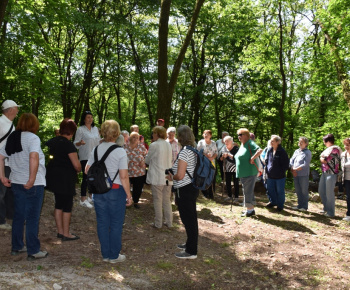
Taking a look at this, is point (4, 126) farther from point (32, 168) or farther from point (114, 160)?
point (114, 160)

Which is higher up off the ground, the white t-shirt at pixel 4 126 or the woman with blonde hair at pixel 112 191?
the white t-shirt at pixel 4 126

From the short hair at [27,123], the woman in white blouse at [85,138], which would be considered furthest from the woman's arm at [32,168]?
the woman in white blouse at [85,138]

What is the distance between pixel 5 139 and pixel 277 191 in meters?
6.68

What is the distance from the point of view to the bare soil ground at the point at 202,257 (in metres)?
4.32

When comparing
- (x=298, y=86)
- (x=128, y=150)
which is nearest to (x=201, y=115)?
(x=298, y=86)

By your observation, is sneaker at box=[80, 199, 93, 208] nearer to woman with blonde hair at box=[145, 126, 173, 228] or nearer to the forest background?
woman with blonde hair at box=[145, 126, 173, 228]

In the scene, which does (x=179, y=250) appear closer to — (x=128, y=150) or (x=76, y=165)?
(x=76, y=165)

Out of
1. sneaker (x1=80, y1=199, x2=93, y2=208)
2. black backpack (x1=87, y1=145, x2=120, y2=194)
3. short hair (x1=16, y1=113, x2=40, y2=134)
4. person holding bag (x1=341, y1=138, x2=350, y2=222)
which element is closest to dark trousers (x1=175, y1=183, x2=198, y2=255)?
black backpack (x1=87, y1=145, x2=120, y2=194)

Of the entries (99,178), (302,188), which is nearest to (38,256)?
(99,178)

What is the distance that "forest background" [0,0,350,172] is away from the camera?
10438mm

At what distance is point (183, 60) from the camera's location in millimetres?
20000

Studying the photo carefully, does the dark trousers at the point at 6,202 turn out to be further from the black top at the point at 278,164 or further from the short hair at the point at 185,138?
the black top at the point at 278,164

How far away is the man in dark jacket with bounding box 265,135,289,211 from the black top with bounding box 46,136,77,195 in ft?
18.0

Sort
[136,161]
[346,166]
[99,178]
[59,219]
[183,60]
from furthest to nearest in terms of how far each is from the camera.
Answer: [183,60] → [346,166] → [136,161] → [59,219] → [99,178]
